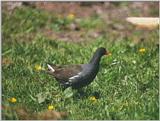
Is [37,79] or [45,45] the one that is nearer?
[37,79]

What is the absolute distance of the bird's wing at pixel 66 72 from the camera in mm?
7375

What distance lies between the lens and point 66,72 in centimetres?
745

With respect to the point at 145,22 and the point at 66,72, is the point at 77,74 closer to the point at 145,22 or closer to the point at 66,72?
the point at 66,72

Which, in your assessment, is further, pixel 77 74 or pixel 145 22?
pixel 145 22

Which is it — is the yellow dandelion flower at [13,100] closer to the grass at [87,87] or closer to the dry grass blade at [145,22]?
the grass at [87,87]

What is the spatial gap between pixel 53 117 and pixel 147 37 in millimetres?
4300

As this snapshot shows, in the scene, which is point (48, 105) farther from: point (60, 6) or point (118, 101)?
point (60, 6)

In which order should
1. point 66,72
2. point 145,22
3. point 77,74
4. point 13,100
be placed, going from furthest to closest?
1. point 145,22
2. point 66,72
3. point 77,74
4. point 13,100

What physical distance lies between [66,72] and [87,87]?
0.39 metres

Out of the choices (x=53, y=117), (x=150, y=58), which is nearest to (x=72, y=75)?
(x=53, y=117)

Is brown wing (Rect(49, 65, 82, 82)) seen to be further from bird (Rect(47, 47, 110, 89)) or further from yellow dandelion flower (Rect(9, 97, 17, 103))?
yellow dandelion flower (Rect(9, 97, 17, 103))

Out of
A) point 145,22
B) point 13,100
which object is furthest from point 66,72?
point 145,22

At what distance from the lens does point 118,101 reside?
716 centimetres

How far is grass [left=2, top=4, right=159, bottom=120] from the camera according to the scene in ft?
22.6
